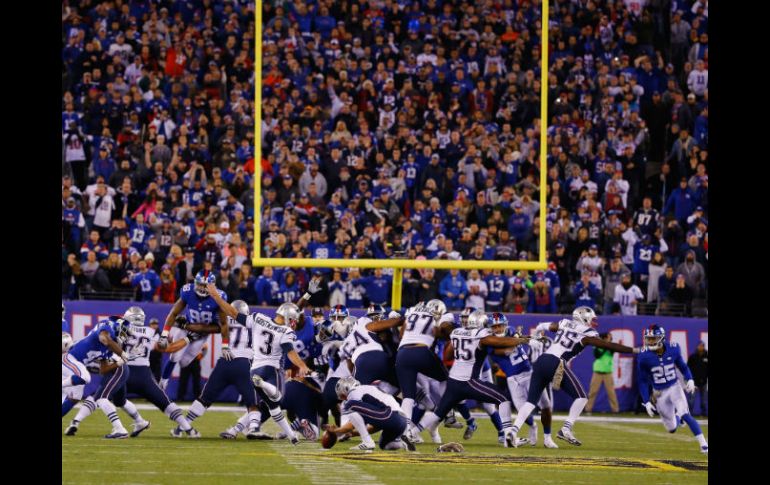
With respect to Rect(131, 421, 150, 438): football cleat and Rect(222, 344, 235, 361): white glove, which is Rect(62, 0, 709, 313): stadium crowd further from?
Rect(131, 421, 150, 438): football cleat

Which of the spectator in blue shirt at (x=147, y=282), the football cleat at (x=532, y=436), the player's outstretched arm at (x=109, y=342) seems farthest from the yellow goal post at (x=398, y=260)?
the spectator in blue shirt at (x=147, y=282)

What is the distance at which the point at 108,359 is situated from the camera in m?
11.9

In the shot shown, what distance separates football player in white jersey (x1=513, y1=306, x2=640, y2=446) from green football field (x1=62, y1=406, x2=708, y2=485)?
1.13 feet

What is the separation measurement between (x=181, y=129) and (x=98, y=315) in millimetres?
2651

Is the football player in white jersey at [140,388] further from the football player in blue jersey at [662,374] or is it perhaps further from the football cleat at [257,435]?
the football player in blue jersey at [662,374]

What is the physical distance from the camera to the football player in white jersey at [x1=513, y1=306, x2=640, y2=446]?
487 inches

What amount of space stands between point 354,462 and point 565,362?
138 inches

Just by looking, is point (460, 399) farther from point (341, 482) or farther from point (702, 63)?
point (702, 63)

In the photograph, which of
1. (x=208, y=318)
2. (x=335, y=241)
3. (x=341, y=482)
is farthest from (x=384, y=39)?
(x=341, y=482)

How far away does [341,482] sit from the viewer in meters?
8.46

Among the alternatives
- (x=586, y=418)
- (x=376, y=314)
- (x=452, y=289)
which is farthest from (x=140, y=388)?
(x=586, y=418)

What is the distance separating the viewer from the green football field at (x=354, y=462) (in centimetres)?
879

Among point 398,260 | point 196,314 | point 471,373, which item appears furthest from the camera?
point 196,314

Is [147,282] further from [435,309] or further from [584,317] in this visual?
[584,317]
